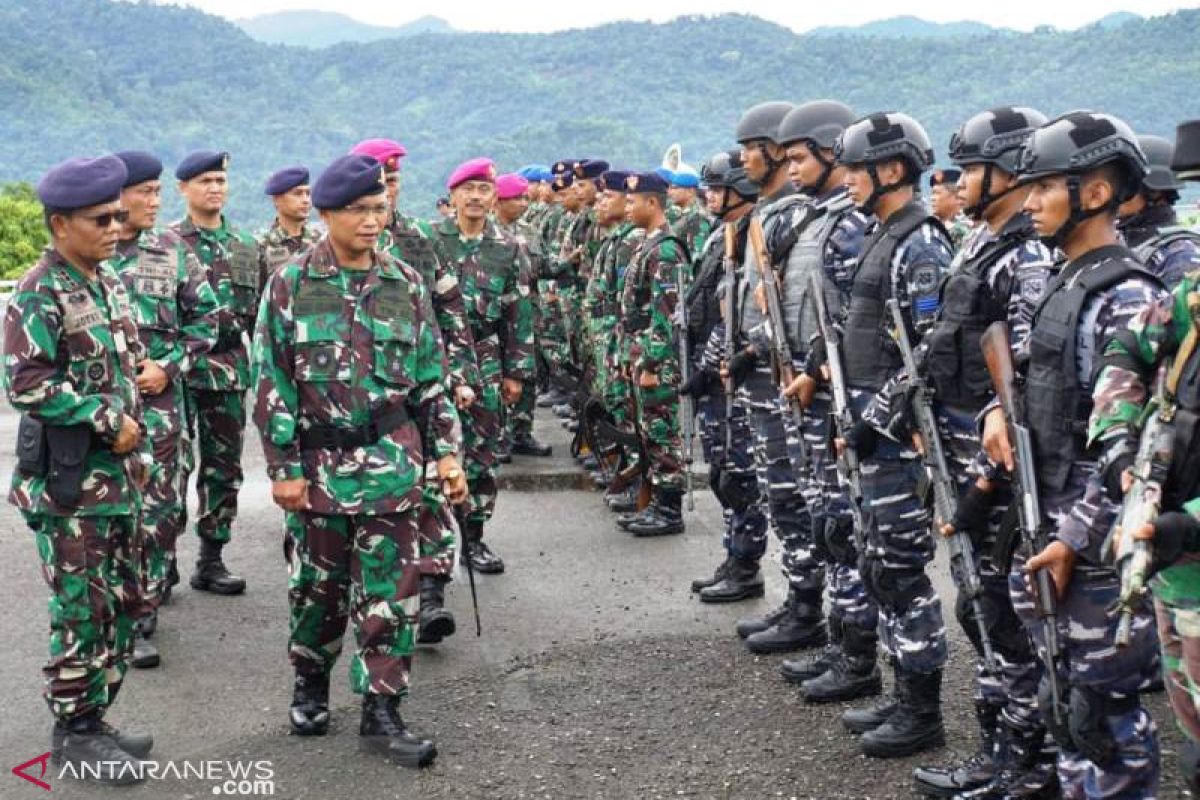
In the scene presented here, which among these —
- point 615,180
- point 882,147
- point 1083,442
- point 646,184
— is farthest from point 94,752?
point 615,180

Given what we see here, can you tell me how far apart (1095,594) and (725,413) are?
12.1 ft

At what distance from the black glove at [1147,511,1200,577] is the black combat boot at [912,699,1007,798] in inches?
61.7

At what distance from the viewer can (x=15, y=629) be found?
22.4 ft

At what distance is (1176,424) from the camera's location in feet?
11.2

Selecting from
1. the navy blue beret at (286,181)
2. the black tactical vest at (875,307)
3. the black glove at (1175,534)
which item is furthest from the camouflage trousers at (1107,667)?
the navy blue beret at (286,181)

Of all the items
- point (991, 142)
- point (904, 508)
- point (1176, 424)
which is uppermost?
point (991, 142)

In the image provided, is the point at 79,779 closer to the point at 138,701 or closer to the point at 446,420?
the point at 138,701

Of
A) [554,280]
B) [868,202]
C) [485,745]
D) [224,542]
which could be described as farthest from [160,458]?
[554,280]

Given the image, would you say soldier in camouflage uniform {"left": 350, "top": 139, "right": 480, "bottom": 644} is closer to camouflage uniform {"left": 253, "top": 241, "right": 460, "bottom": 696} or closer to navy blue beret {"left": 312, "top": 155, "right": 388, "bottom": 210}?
camouflage uniform {"left": 253, "top": 241, "right": 460, "bottom": 696}

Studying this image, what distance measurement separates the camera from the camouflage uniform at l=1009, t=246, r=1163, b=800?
3830 millimetres

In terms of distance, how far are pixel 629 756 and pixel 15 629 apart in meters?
3.39

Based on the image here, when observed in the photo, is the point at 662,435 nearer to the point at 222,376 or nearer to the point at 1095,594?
the point at 222,376

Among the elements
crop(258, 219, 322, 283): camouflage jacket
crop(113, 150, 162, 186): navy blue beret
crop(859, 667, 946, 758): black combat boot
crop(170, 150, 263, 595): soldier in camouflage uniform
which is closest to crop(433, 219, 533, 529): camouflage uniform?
crop(258, 219, 322, 283): camouflage jacket

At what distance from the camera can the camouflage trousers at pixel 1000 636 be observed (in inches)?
177
